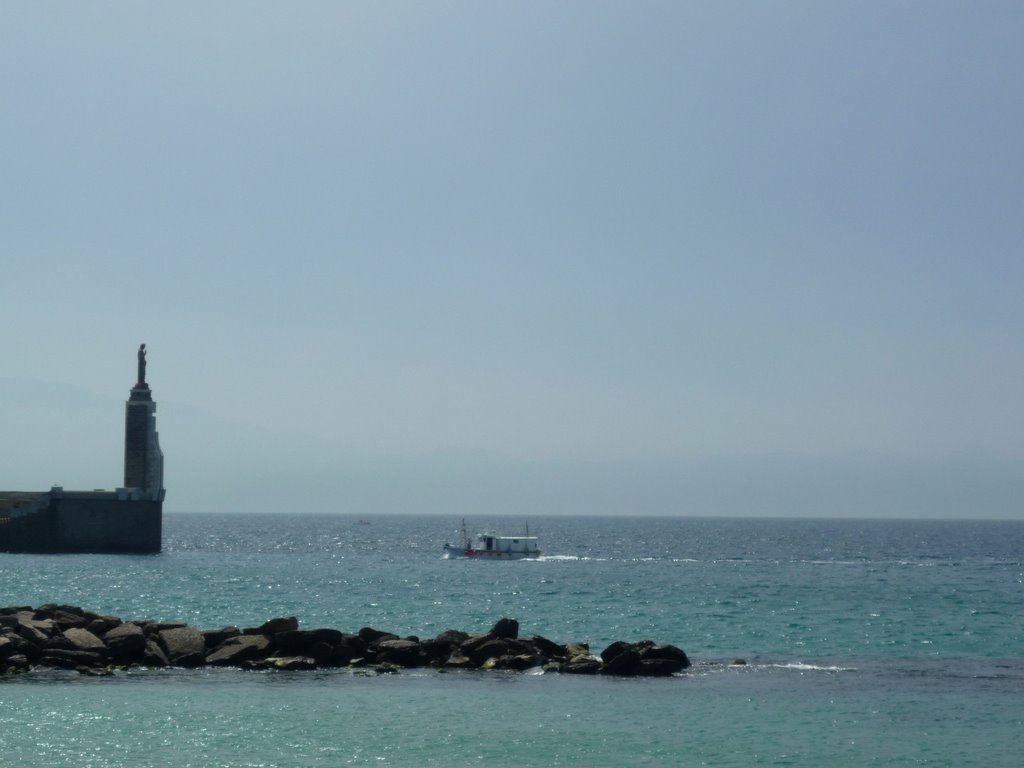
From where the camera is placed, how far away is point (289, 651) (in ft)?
114

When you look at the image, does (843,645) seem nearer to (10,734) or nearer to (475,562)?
(10,734)

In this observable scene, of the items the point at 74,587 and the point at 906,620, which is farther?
the point at 74,587

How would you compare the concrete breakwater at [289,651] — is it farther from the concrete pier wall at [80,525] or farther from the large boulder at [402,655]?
the concrete pier wall at [80,525]

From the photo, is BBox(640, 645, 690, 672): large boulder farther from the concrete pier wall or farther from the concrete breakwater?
the concrete pier wall

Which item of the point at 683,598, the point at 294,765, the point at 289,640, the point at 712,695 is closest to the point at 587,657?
the point at 712,695

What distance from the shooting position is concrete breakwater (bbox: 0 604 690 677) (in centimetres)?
3362

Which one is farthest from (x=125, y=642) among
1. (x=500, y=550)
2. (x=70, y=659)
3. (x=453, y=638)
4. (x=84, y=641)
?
(x=500, y=550)

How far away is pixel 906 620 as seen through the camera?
2012 inches

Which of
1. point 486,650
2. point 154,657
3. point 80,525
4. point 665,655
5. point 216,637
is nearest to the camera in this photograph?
point 154,657

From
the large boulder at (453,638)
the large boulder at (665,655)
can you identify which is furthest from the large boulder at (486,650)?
the large boulder at (665,655)

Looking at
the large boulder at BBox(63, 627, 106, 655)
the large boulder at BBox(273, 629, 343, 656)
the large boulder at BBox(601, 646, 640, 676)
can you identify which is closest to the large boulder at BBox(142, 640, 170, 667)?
the large boulder at BBox(63, 627, 106, 655)

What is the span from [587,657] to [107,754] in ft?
46.1

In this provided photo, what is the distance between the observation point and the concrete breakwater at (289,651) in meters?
33.6

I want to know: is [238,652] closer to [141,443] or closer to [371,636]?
[371,636]
